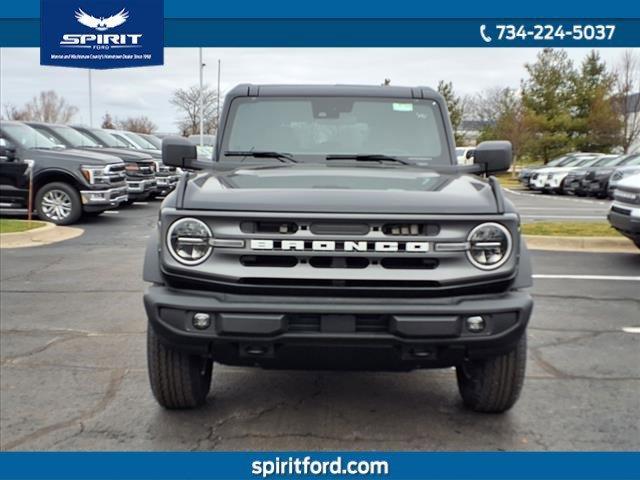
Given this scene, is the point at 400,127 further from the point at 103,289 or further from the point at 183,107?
the point at 183,107

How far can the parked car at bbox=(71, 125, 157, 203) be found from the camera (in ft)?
48.5

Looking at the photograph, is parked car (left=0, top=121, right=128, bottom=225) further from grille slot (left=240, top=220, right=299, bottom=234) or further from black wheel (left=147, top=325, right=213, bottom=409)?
grille slot (left=240, top=220, right=299, bottom=234)

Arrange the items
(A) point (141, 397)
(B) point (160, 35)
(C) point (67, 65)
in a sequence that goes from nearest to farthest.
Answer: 1. (A) point (141, 397)
2. (B) point (160, 35)
3. (C) point (67, 65)

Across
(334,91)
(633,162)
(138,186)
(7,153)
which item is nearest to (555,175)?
(633,162)

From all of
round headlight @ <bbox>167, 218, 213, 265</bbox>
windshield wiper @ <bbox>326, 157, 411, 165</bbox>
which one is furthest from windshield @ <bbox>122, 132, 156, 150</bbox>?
round headlight @ <bbox>167, 218, 213, 265</bbox>

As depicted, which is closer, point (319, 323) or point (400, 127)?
point (319, 323)

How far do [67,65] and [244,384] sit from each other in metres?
4.96

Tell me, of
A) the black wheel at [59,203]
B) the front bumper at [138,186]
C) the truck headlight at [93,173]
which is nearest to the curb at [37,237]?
the black wheel at [59,203]

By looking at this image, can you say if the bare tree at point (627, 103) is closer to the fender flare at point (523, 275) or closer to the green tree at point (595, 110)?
the green tree at point (595, 110)

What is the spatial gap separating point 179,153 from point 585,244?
24.5 ft

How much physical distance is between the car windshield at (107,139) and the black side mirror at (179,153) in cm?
1282

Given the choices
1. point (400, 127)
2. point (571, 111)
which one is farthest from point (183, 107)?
point (400, 127)

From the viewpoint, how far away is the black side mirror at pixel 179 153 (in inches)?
162

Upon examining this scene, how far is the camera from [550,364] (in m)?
4.49
